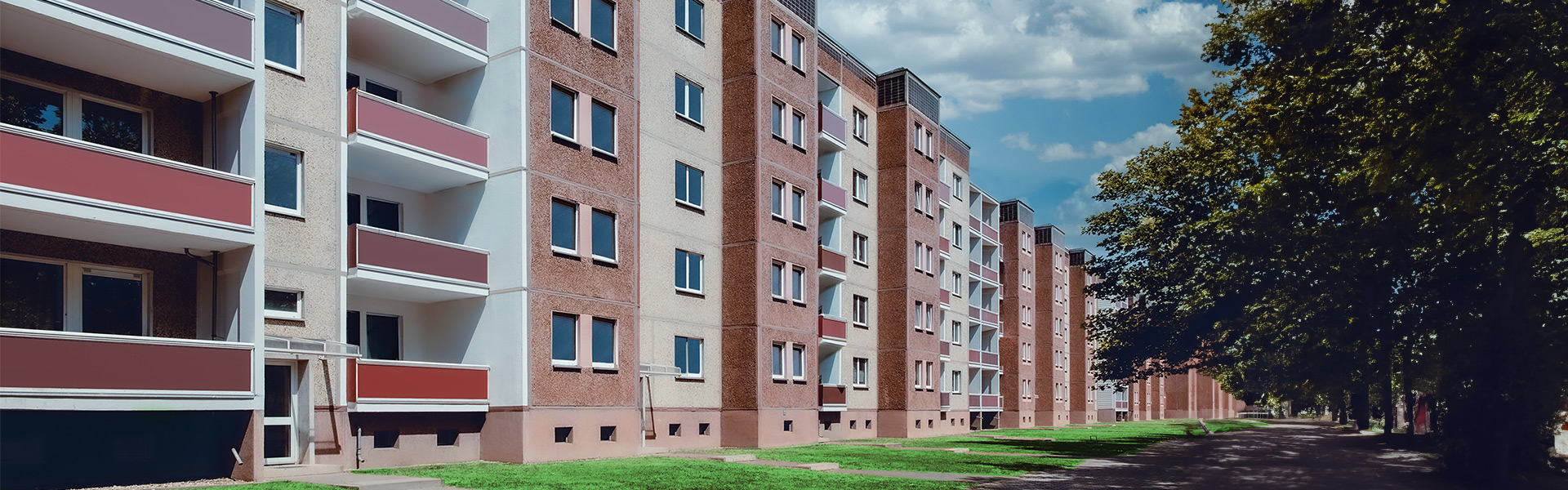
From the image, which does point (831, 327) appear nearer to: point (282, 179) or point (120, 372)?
point (282, 179)

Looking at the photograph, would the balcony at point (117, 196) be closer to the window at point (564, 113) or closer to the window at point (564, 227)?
the window at point (564, 227)

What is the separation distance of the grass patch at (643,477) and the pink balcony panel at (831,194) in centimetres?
1842

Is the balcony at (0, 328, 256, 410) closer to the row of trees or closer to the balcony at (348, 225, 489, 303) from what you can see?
the balcony at (348, 225, 489, 303)

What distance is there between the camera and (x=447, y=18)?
23.4m

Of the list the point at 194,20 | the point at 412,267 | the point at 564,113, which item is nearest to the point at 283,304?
the point at 412,267

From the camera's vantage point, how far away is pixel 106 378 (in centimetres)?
1562

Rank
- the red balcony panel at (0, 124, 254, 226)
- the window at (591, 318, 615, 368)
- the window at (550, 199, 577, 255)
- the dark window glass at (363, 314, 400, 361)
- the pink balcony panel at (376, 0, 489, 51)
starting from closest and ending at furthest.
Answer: the red balcony panel at (0, 124, 254, 226) → the pink balcony panel at (376, 0, 489, 51) → the dark window glass at (363, 314, 400, 361) → the window at (550, 199, 577, 255) → the window at (591, 318, 615, 368)

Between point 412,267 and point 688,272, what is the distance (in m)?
10.9

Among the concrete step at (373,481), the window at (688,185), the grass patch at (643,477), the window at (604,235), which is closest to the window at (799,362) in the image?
the window at (688,185)

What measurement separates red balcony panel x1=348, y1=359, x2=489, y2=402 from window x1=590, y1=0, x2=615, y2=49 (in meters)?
8.74

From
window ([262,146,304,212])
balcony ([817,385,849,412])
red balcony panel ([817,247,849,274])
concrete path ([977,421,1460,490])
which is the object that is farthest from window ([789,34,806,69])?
window ([262,146,304,212])

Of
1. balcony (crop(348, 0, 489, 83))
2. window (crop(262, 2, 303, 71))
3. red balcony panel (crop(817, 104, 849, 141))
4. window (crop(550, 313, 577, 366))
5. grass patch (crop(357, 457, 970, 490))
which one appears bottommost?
grass patch (crop(357, 457, 970, 490))

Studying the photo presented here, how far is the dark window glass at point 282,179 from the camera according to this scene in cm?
1939

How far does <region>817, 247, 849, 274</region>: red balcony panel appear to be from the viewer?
40125 millimetres
